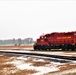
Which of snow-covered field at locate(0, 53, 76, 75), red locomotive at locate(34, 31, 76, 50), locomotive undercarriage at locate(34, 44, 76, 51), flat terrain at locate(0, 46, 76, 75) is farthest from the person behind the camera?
red locomotive at locate(34, 31, 76, 50)

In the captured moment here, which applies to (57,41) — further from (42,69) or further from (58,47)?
(42,69)

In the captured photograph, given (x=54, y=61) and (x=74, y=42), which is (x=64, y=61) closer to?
(x=54, y=61)

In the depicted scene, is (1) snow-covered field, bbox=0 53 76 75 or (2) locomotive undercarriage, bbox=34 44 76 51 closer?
(1) snow-covered field, bbox=0 53 76 75

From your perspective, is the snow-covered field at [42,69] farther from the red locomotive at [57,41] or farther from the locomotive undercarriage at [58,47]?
the red locomotive at [57,41]

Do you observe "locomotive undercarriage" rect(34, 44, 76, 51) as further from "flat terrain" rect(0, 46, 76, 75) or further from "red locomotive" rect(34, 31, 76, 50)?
"flat terrain" rect(0, 46, 76, 75)

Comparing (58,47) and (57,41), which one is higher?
(57,41)

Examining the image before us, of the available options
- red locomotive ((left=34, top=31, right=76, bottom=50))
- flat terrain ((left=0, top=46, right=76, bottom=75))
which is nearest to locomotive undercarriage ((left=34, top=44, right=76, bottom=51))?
red locomotive ((left=34, top=31, right=76, bottom=50))

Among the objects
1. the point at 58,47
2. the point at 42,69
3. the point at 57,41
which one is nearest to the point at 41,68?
the point at 42,69

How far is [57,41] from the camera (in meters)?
49.2

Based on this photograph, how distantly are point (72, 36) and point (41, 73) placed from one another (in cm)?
2856

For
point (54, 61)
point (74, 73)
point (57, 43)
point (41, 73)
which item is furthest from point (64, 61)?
point (57, 43)

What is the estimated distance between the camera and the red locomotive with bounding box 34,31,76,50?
150 ft

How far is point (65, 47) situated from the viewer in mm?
46281

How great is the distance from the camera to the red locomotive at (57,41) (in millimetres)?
45750
